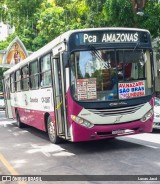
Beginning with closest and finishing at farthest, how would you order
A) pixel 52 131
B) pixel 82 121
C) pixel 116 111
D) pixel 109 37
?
pixel 82 121 < pixel 116 111 < pixel 109 37 < pixel 52 131

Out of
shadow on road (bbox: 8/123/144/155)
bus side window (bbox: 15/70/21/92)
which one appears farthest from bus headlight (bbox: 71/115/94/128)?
A: bus side window (bbox: 15/70/21/92)

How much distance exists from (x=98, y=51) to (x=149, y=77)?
1574mm

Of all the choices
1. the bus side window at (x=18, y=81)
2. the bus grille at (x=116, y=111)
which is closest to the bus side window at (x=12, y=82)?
the bus side window at (x=18, y=81)

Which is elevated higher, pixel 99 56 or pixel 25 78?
pixel 99 56

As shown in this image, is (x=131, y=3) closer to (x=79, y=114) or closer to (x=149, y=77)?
(x=149, y=77)

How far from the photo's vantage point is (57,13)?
32219mm

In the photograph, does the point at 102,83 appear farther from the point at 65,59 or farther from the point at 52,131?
the point at 52,131

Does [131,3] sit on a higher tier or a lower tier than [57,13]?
lower

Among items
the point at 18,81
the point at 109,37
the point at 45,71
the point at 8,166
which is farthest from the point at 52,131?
the point at 18,81

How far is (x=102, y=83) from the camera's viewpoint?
9.12 metres

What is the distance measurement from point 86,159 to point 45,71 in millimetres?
3631

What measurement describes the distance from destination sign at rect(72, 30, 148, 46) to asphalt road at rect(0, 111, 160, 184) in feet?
9.46

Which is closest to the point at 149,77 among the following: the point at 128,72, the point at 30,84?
the point at 128,72

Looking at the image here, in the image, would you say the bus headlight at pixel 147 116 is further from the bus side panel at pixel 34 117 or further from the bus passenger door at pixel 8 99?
the bus passenger door at pixel 8 99
